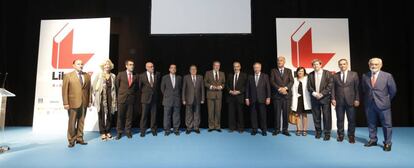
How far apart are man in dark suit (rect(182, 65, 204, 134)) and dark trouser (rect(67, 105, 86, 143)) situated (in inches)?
73.2

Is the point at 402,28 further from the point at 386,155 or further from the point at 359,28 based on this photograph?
the point at 386,155

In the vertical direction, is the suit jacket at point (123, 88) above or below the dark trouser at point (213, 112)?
above

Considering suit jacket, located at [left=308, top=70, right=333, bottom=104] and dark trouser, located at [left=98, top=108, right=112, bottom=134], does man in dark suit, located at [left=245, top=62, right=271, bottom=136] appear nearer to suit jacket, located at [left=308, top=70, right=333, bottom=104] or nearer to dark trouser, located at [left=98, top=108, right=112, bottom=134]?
suit jacket, located at [left=308, top=70, right=333, bottom=104]

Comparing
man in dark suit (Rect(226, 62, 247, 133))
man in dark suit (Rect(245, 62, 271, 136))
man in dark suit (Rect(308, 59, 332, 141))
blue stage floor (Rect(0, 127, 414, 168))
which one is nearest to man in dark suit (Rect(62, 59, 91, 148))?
blue stage floor (Rect(0, 127, 414, 168))

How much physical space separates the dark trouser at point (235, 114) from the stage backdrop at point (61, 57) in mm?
2747

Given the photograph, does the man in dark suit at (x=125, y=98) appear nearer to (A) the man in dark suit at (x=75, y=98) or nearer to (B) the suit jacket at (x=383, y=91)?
(A) the man in dark suit at (x=75, y=98)

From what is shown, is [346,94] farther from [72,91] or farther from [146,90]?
[72,91]

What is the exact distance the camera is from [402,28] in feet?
19.9

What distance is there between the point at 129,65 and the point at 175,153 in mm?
1938

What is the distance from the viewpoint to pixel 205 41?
5969mm

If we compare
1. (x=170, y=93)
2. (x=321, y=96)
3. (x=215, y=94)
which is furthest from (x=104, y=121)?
(x=321, y=96)

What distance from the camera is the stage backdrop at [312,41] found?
554 cm

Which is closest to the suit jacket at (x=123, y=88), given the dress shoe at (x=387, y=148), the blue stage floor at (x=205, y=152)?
the blue stage floor at (x=205, y=152)

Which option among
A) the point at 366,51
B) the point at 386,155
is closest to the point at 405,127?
the point at 366,51
